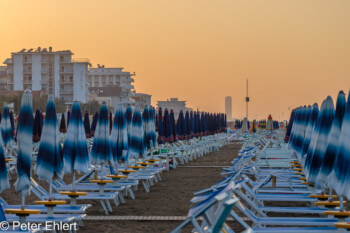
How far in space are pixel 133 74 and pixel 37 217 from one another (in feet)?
486

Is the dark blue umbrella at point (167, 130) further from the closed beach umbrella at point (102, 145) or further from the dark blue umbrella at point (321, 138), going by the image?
the dark blue umbrella at point (321, 138)

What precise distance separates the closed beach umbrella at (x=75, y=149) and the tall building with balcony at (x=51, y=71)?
322ft

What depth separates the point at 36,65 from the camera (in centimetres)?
10875

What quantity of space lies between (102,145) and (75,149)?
198cm

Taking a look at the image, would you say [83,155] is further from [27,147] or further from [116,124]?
[116,124]

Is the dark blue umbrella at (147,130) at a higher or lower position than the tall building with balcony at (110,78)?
lower

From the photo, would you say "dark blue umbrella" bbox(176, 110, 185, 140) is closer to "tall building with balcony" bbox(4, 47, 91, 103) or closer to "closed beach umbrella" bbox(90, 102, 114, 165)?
"closed beach umbrella" bbox(90, 102, 114, 165)

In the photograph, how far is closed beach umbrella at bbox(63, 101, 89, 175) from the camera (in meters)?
10.7

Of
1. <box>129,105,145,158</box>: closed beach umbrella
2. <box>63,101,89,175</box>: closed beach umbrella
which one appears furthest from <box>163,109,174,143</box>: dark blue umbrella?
<box>63,101,89,175</box>: closed beach umbrella

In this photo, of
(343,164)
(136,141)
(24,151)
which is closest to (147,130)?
(136,141)

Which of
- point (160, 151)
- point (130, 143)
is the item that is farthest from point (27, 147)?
point (160, 151)

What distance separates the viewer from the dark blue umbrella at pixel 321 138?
29.7 feet

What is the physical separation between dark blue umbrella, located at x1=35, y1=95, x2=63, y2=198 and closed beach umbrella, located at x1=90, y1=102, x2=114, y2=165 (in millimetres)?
3290

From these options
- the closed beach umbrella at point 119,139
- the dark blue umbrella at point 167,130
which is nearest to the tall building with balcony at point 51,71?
the dark blue umbrella at point 167,130
